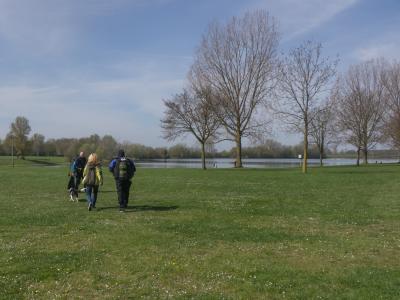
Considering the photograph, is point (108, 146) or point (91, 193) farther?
point (108, 146)

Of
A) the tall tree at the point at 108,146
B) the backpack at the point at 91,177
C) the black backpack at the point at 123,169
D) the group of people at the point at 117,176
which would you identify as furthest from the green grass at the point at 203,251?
the tall tree at the point at 108,146

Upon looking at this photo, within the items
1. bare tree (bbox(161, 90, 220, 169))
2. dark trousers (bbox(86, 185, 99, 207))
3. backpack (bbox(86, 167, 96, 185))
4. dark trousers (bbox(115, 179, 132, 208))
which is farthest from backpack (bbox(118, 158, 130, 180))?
bare tree (bbox(161, 90, 220, 169))

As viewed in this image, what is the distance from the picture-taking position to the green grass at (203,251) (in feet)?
22.4

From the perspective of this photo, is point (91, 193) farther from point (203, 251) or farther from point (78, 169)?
point (203, 251)

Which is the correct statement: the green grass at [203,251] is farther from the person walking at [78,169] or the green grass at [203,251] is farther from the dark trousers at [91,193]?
the person walking at [78,169]

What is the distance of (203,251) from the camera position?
9297mm

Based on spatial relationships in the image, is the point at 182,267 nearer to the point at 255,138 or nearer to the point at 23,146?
the point at 255,138

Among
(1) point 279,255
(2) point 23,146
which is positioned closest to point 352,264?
(1) point 279,255

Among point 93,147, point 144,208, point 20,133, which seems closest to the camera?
point 144,208

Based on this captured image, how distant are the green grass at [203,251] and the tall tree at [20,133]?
93.8 metres

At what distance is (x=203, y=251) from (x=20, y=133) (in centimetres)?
10447

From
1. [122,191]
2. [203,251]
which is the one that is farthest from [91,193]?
[203,251]

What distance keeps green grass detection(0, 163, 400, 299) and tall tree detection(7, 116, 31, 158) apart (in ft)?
308

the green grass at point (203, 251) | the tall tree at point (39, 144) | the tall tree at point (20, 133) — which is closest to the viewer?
the green grass at point (203, 251)
